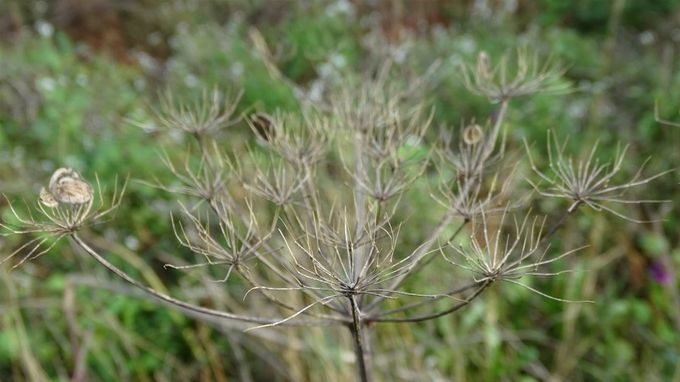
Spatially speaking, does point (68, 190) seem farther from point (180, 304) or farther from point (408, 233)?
point (408, 233)

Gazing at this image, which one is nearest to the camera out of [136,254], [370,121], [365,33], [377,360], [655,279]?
[370,121]

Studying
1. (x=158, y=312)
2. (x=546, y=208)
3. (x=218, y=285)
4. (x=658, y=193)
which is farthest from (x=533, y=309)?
(x=158, y=312)

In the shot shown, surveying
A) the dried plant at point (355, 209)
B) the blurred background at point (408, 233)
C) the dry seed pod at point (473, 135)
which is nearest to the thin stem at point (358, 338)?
the dried plant at point (355, 209)

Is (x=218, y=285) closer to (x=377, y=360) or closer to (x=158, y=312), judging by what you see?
(x=158, y=312)

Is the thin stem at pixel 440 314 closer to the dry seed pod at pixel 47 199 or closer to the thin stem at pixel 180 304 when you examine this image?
the thin stem at pixel 180 304

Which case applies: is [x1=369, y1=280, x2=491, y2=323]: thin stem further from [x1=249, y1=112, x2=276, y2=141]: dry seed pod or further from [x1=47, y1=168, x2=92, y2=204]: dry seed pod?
[x1=47, y1=168, x2=92, y2=204]: dry seed pod

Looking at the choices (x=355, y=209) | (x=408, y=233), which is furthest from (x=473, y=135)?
(x=408, y=233)

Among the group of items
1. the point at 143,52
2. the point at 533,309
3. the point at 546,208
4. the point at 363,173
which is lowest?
the point at 143,52
